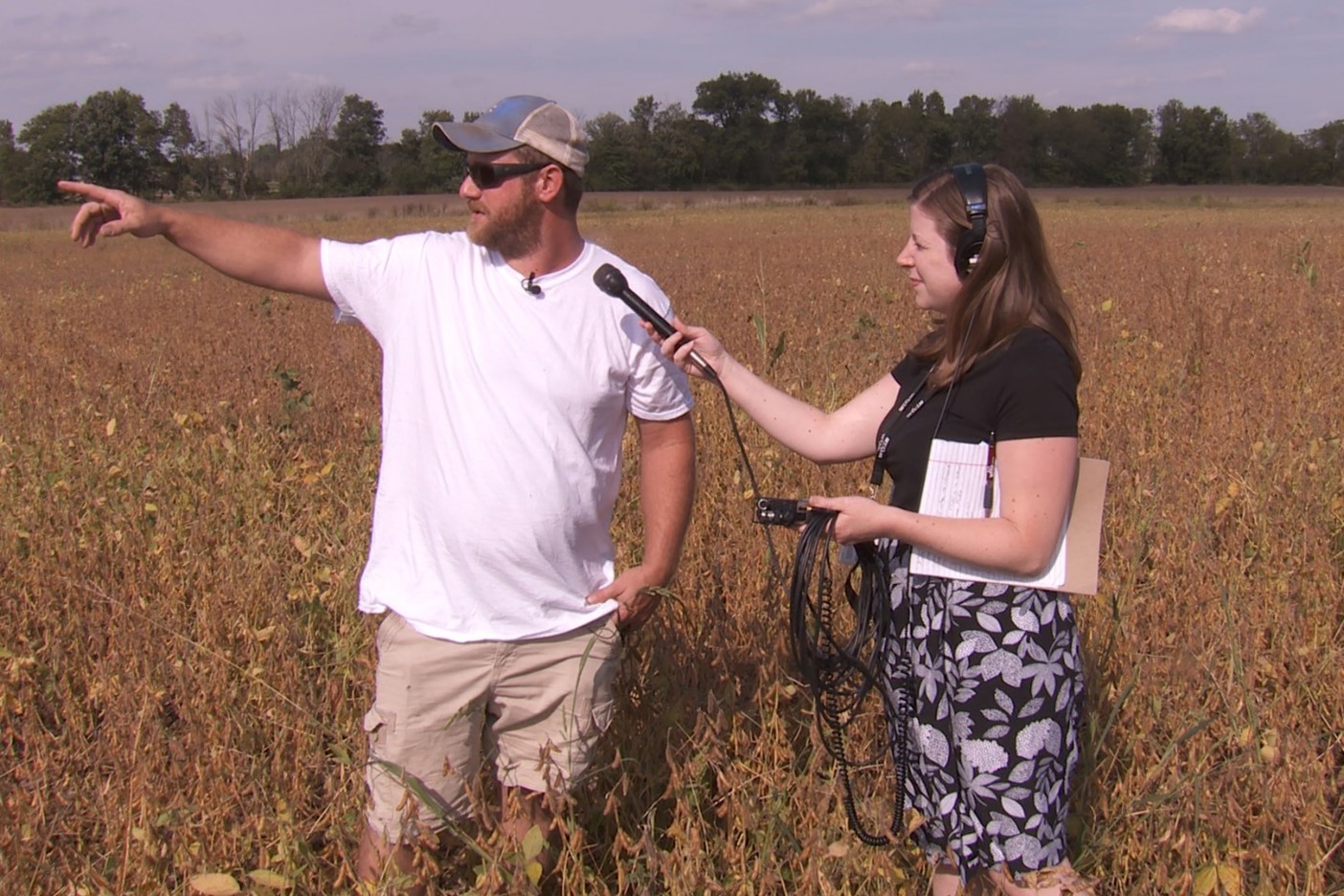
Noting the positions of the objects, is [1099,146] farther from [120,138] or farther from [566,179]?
[566,179]

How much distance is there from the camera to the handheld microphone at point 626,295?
2107 millimetres

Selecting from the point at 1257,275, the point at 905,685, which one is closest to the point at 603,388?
the point at 905,685

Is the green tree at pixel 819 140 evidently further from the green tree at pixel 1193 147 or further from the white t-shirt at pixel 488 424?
the white t-shirt at pixel 488 424

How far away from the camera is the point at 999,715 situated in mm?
2070

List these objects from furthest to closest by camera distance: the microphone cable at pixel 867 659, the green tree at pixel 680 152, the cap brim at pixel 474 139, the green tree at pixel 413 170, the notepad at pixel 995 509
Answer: the green tree at pixel 680 152 < the green tree at pixel 413 170 < the microphone cable at pixel 867 659 < the cap brim at pixel 474 139 < the notepad at pixel 995 509

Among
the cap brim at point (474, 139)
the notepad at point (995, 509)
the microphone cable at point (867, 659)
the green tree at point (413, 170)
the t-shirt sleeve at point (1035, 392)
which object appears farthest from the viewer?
the green tree at point (413, 170)

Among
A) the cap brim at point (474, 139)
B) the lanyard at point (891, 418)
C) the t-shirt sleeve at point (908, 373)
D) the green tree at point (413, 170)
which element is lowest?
the lanyard at point (891, 418)

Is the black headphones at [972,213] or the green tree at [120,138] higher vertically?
the green tree at [120,138]

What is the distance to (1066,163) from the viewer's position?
246 ft

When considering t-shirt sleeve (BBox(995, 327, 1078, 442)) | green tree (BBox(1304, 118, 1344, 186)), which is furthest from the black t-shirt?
green tree (BBox(1304, 118, 1344, 186))

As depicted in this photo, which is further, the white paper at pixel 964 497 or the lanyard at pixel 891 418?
the lanyard at pixel 891 418

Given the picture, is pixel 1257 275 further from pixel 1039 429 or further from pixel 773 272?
pixel 1039 429

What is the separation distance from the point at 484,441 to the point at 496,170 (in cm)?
52

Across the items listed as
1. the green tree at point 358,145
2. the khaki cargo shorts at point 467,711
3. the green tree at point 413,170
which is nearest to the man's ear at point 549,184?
the khaki cargo shorts at point 467,711
